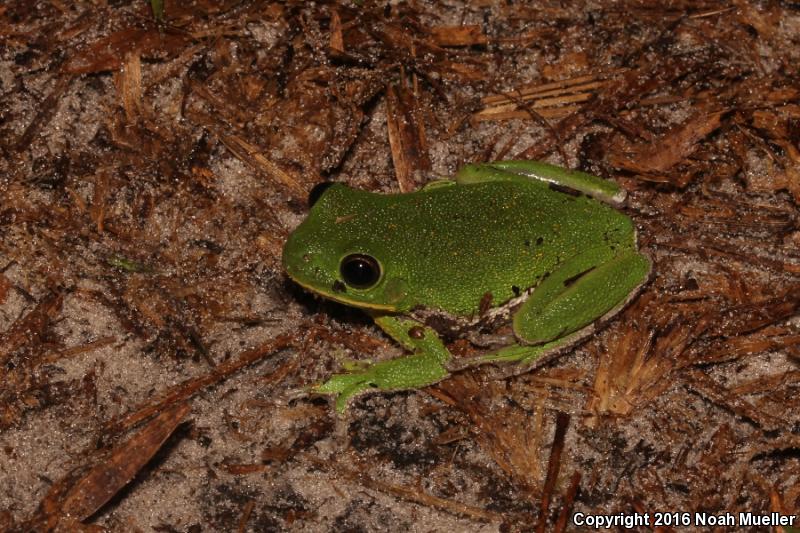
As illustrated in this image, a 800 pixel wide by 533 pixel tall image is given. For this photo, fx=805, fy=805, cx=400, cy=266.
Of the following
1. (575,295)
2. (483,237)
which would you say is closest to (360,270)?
(483,237)

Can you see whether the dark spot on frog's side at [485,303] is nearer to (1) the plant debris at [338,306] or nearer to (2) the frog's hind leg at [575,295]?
(2) the frog's hind leg at [575,295]

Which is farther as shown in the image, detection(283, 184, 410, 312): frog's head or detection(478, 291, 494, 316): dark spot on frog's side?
detection(478, 291, 494, 316): dark spot on frog's side

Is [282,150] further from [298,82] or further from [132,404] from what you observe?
[132,404]

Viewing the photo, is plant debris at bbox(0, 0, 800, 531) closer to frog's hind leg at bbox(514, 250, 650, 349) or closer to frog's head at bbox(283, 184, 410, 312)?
frog's hind leg at bbox(514, 250, 650, 349)

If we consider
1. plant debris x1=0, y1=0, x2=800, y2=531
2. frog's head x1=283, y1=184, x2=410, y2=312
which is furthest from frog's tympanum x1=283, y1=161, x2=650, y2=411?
plant debris x1=0, y1=0, x2=800, y2=531

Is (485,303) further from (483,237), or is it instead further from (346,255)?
(346,255)

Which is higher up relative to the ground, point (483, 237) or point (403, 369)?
point (483, 237)
